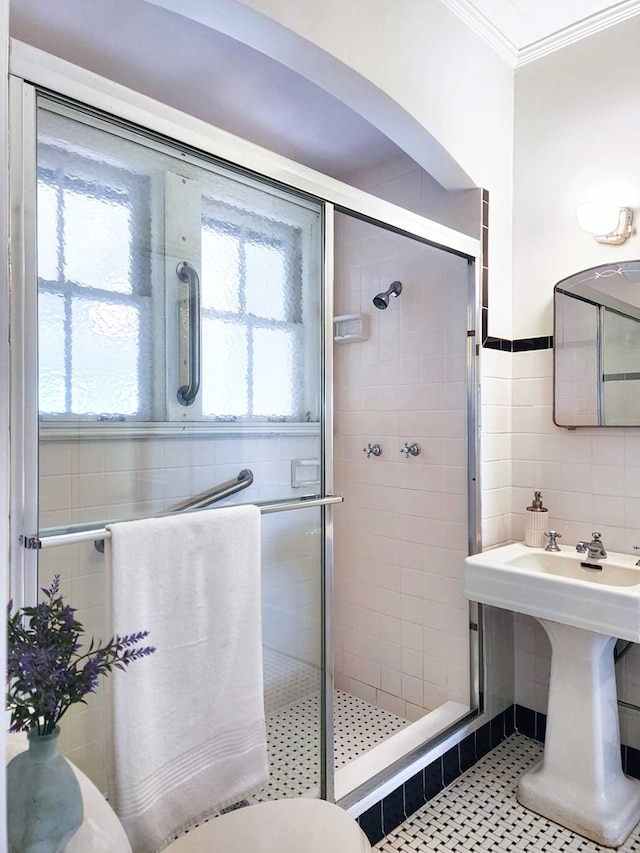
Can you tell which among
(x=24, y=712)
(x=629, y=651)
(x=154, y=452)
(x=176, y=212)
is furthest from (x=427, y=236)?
(x=24, y=712)

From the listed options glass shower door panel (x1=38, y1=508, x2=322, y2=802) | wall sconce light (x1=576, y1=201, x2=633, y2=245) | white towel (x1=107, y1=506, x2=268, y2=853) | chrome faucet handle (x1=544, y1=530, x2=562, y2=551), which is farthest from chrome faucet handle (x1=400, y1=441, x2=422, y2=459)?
white towel (x1=107, y1=506, x2=268, y2=853)

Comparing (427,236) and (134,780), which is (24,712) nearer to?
(134,780)

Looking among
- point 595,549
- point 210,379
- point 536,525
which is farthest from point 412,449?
point 210,379

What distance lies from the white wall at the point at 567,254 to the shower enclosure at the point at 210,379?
0.26 metres

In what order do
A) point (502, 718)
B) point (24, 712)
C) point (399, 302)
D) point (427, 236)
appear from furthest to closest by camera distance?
point (399, 302) < point (502, 718) < point (427, 236) < point (24, 712)

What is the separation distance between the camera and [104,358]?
1289 mm

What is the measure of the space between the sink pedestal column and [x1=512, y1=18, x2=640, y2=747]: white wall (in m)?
0.26

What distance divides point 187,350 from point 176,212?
35 centimetres

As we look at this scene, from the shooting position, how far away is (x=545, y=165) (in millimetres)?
2254

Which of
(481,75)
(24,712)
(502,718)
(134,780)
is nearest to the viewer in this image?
(24,712)

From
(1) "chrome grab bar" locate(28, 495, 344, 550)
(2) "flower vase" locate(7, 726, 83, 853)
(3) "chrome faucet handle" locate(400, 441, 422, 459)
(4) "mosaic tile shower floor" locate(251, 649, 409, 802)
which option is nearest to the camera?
(2) "flower vase" locate(7, 726, 83, 853)

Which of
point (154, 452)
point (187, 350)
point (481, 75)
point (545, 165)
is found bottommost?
point (154, 452)

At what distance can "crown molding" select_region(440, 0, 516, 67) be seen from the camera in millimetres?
1970

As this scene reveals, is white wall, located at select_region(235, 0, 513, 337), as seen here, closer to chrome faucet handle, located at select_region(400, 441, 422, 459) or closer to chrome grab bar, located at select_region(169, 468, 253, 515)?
chrome faucet handle, located at select_region(400, 441, 422, 459)
